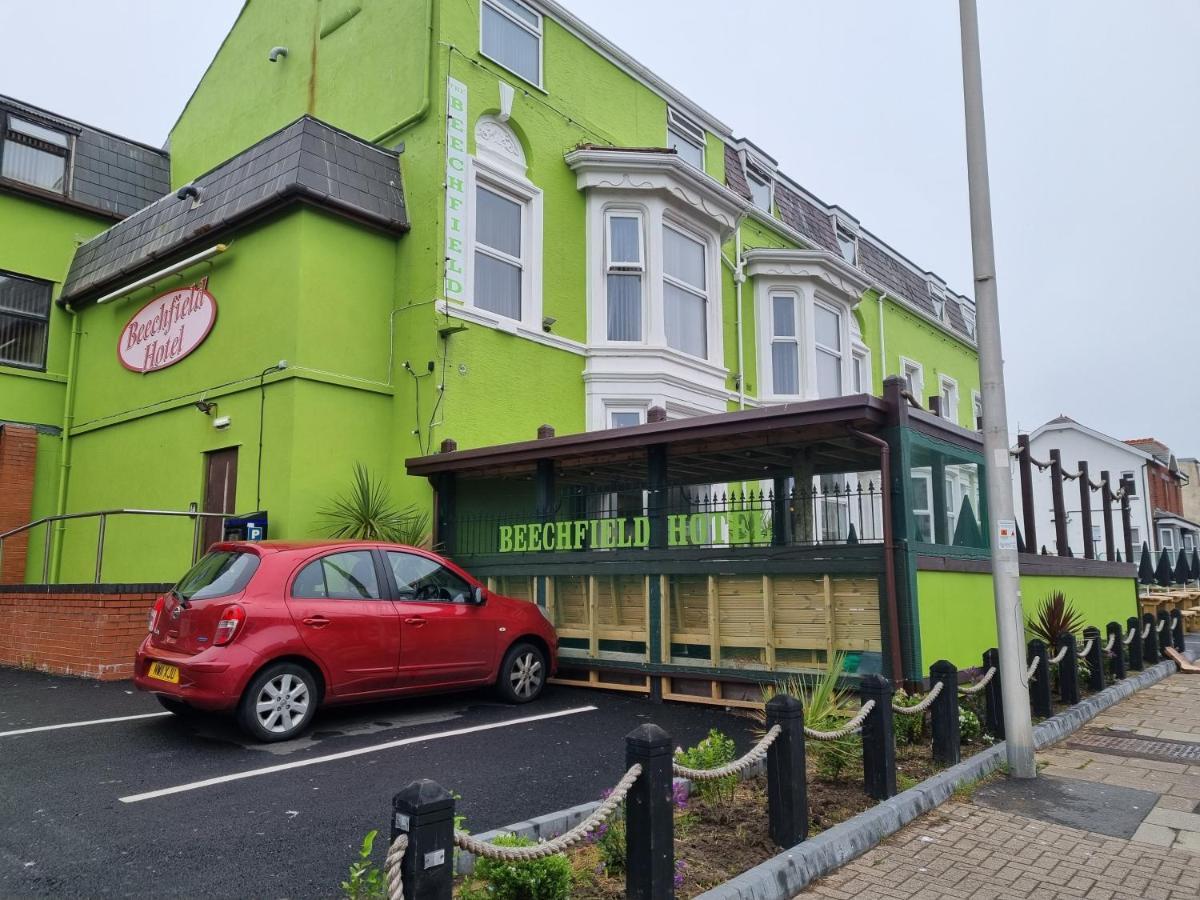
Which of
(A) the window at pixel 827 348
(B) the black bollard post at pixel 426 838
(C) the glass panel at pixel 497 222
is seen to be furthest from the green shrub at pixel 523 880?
(A) the window at pixel 827 348

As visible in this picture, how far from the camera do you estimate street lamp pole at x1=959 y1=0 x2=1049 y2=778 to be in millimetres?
6791

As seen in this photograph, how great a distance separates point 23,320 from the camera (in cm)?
1550

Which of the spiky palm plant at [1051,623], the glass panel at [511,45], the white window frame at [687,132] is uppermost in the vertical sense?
the white window frame at [687,132]

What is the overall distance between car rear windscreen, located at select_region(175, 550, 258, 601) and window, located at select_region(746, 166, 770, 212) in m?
15.1

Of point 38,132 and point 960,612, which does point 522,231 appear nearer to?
point 960,612

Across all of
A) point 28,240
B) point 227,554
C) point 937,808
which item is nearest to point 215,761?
point 227,554

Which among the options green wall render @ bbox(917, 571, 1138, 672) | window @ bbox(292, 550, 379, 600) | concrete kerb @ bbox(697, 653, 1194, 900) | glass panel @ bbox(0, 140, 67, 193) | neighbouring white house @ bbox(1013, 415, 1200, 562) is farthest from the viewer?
neighbouring white house @ bbox(1013, 415, 1200, 562)

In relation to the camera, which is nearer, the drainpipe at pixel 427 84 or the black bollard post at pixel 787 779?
the black bollard post at pixel 787 779

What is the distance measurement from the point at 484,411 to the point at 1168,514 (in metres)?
39.0

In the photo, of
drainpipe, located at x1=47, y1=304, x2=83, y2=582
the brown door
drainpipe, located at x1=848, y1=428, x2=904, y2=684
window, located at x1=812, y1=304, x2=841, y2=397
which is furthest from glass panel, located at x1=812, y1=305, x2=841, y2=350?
drainpipe, located at x1=47, y1=304, x2=83, y2=582

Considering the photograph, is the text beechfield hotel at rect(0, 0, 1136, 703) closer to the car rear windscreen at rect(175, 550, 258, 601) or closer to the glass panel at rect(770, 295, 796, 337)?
the glass panel at rect(770, 295, 796, 337)

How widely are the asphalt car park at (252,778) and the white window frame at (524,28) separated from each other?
9561mm

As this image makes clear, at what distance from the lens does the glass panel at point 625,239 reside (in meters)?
14.6

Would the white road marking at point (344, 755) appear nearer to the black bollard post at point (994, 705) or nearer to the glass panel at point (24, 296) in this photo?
the black bollard post at point (994, 705)
